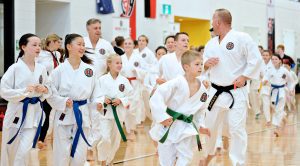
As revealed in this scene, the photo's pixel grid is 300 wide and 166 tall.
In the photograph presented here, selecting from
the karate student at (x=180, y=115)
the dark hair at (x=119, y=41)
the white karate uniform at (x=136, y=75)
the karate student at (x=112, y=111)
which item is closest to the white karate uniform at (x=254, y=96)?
the white karate uniform at (x=136, y=75)

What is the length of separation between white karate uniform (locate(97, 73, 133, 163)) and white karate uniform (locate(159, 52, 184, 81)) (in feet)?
1.84

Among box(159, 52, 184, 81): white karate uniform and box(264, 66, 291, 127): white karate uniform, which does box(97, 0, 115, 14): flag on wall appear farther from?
box(159, 52, 184, 81): white karate uniform

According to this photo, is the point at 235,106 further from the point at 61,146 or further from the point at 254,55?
the point at 61,146

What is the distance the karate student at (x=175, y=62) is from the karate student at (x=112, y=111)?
544mm

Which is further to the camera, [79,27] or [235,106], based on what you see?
[79,27]

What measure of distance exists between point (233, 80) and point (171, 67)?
1.36m

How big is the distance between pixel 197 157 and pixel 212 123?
1.67 meters

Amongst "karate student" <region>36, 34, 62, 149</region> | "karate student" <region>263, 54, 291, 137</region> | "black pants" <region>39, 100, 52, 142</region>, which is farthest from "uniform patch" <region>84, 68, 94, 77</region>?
"karate student" <region>263, 54, 291, 137</region>

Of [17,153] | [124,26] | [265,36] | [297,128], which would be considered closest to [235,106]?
[17,153]

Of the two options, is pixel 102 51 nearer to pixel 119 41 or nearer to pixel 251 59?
pixel 251 59

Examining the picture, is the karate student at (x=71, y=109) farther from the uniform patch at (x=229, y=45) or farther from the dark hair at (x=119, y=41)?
the dark hair at (x=119, y=41)

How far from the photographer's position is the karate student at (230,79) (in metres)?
6.15

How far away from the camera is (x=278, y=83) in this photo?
11547 mm

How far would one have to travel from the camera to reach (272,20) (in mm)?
22469
